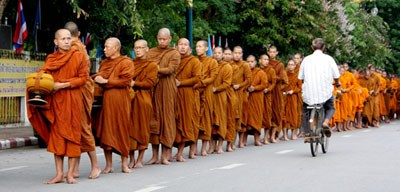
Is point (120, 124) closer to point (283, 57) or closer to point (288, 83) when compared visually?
point (288, 83)

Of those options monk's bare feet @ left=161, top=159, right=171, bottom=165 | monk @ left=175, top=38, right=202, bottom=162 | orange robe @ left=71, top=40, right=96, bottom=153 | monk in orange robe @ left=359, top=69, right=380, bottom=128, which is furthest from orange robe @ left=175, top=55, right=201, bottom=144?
monk in orange robe @ left=359, top=69, right=380, bottom=128

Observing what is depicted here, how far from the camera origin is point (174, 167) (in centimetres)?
1325

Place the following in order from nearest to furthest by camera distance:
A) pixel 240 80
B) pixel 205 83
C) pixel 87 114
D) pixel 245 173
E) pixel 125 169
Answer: pixel 87 114, pixel 245 173, pixel 125 169, pixel 205 83, pixel 240 80

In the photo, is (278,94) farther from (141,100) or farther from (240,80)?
(141,100)

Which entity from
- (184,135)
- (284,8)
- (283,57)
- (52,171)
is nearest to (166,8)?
(284,8)

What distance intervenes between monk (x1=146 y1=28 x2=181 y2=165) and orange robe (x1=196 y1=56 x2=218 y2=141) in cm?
168

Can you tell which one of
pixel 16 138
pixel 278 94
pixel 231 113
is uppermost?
pixel 278 94

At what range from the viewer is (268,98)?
62.8 ft

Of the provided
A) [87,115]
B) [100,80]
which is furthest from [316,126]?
[87,115]

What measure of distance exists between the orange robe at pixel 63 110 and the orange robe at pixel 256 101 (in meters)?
7.47

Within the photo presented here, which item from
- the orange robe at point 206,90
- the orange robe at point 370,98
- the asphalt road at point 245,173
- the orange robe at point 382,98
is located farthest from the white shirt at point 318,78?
the orange robe at point 382,98

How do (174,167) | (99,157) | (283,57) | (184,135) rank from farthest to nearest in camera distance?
(283,57), (99,157), (184,135), (174,167)

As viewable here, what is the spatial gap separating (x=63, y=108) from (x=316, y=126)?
5.47 meters

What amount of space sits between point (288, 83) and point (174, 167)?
8.41 metres
